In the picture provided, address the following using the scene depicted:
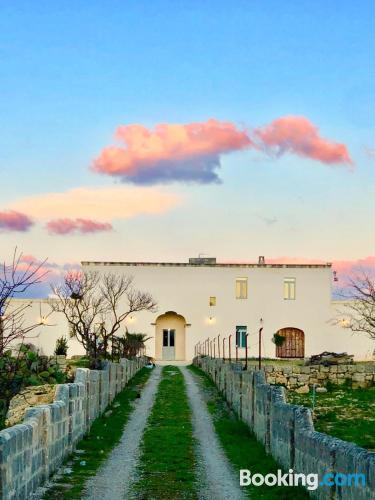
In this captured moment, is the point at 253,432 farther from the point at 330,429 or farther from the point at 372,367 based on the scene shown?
the point at 372,367

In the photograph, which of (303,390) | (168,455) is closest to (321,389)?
(303,390)

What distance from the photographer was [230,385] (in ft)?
85.8

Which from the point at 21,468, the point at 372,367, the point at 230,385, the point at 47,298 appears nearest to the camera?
the point at 21,468

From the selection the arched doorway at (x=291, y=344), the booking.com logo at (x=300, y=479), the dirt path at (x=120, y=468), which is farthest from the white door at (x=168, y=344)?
the booking.com logo at (x=300, y=479)

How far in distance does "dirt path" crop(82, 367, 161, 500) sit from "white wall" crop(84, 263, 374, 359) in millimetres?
40560

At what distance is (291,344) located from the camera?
64.4 m

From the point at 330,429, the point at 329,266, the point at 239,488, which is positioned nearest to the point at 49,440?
the point at 239,488

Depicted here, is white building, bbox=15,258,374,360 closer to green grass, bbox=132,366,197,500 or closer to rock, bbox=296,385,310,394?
rock, bbox=296,385,310,394

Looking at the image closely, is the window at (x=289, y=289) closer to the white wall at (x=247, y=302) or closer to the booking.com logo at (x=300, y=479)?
the white wall at (x=247, y=302)

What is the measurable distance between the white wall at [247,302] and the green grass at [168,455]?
119 feet

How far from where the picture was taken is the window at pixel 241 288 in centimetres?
6506

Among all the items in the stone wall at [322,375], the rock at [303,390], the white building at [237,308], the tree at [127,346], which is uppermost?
the white building at [237,308]

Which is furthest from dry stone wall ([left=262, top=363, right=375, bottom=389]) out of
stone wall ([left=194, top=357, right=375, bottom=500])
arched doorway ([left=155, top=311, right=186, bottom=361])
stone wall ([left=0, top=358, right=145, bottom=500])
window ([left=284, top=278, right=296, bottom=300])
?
window ([left=284, top=278, right=296, bottom=300])

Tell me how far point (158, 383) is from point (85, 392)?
16.2 metres
